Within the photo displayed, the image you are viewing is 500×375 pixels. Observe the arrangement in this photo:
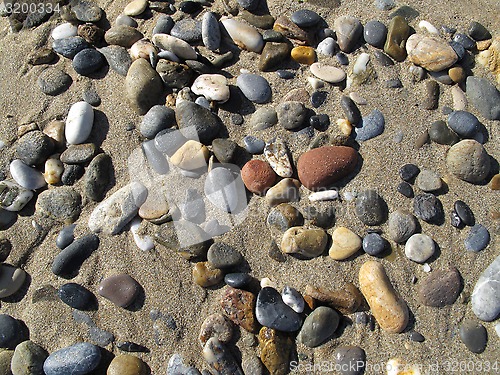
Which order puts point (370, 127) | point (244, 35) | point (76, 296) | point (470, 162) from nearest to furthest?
point (76, 296), point (470, 162), point (370, 127), point (244, 35)

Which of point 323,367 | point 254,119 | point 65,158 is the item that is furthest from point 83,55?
point 323,367

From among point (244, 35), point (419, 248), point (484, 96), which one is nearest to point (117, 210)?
point (244, 35)

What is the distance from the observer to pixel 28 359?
196 cm

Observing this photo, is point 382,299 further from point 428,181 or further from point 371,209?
point 428,181

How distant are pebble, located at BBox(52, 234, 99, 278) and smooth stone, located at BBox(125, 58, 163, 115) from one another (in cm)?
70

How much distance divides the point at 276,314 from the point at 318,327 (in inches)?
6.8

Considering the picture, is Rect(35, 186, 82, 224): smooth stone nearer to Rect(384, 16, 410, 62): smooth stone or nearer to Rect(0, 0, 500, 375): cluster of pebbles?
Rect(0, 0, 500, 375): cluster of pebbles

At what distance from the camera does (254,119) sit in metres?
2.35

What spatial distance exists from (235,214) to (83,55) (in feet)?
3.92

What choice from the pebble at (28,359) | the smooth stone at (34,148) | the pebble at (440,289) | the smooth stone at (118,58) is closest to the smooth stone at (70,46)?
the smooth stone at (118,58)

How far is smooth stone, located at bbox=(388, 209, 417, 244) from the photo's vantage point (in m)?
2.06

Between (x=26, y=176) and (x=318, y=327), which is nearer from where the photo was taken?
(x=318, y=327)

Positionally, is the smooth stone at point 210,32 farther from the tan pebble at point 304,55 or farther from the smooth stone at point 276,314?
the smooth stone at point 276,314

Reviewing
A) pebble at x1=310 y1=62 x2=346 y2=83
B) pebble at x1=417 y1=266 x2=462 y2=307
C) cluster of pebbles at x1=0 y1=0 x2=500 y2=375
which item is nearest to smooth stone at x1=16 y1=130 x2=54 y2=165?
cluster of pebbles at x1=0 y1=0 x2=500 y2=375
